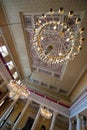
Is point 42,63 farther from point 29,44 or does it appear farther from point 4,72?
point 4,72

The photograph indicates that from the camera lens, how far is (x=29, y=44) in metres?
7.64

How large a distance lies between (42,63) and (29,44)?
2060 millimetres

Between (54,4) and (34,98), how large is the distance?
27.2 ft

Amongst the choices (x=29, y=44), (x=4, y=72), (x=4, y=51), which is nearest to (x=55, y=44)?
(x=29, y=44)

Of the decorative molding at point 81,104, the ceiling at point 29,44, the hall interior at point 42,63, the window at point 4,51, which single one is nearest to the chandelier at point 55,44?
the hall interior at point 42,63

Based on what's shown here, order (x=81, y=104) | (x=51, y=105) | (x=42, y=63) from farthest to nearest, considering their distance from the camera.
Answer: (x=51, y=105) → (x=42, y=63) → (x=81, y=104)

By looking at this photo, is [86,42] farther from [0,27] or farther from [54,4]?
[0,27]

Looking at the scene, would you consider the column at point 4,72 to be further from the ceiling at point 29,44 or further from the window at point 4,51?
the ceiling at point 29,44

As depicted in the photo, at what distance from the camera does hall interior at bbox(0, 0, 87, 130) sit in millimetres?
4590

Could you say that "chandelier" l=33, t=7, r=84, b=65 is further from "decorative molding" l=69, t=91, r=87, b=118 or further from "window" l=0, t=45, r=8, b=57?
"window" l=0, t=45, r=8, b=57

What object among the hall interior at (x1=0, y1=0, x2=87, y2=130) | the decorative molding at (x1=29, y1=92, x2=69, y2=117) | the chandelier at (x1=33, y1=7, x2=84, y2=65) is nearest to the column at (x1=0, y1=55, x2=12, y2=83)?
the hall interior at (x1=0, y1=0, x2=87, y2=130)

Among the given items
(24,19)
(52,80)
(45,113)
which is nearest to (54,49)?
(24,19)

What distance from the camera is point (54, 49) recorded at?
4.14m

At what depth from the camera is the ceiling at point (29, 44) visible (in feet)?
15.7
